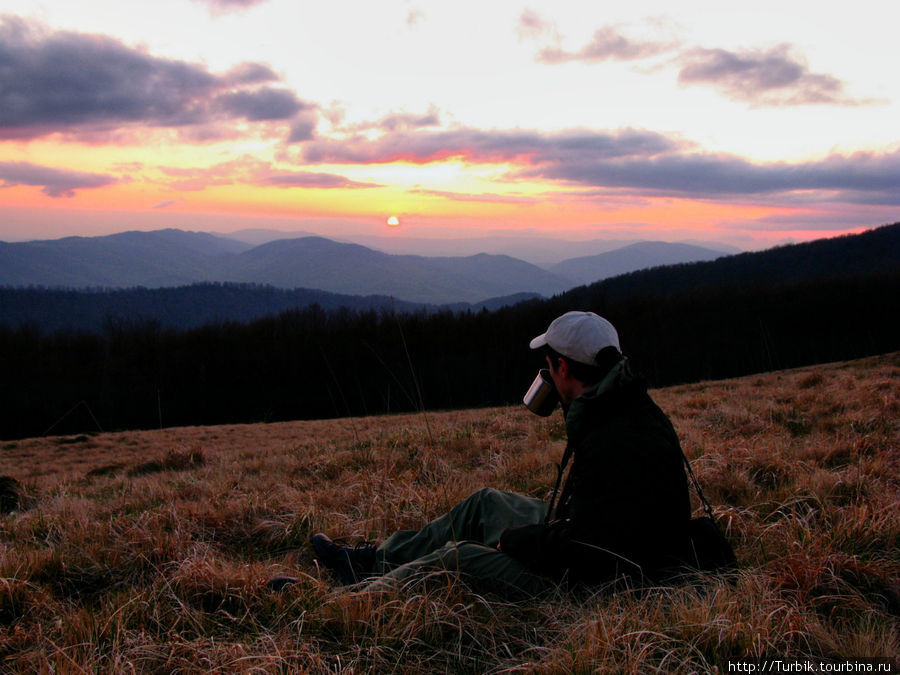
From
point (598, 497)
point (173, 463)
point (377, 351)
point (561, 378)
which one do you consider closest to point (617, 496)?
point (598, 497)

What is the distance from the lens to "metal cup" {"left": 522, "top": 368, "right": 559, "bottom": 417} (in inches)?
122

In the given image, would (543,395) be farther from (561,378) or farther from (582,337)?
(582,337)

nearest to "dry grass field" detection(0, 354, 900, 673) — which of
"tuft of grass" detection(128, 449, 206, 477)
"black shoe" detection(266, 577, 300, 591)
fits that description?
"black shoe" detection(266, 577, 300, 591)

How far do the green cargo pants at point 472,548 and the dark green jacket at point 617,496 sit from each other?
0.12 metres

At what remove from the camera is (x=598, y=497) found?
2.35 m

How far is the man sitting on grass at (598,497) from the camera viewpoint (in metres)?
2.32

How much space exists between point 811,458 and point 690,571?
300 cm

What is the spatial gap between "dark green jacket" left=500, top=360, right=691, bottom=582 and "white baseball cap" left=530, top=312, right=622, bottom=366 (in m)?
0.15

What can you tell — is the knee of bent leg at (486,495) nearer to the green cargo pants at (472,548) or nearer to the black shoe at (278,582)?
the green cargo pants at (472,548)

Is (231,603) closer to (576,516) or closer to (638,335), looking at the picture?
(576,516)

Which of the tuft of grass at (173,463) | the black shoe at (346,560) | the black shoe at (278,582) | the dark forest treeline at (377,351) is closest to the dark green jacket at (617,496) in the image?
the black shoe at (346,560)

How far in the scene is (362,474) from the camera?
5.25m

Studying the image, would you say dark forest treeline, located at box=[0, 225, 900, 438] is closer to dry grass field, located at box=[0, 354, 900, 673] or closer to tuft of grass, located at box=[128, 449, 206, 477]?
tuft of grass, located at box=[128, 449, 206, 477]

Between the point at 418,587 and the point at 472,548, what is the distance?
34cm
